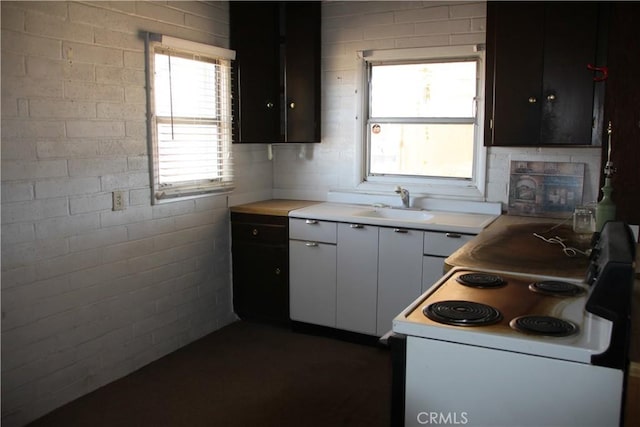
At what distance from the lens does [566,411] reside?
160cm

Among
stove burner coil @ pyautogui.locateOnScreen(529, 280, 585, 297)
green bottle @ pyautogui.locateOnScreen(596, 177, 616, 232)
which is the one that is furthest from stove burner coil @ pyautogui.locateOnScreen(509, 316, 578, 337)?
green bottle @ pyautogui.locateOnScreen(596, 177, 616, 232)

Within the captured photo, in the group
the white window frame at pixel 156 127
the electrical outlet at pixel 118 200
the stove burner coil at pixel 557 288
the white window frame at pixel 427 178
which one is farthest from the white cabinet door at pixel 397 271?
the electrical outlet at pixel 118 200

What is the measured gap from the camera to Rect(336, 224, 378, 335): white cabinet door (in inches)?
149

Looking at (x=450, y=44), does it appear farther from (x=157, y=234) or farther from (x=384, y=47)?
(x=157, y=234)

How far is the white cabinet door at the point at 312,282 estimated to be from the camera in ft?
13.0

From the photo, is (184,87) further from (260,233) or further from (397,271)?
(397,271)

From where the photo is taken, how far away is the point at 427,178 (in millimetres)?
4219

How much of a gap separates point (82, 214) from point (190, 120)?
103 centimetres

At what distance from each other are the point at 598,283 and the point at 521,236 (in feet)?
5.22

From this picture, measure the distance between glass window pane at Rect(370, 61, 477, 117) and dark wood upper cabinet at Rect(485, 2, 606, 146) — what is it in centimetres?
51

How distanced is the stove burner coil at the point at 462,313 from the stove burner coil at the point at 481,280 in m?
0.25

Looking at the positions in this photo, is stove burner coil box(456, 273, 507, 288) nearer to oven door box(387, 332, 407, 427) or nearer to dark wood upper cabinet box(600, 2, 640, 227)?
oven door box(387, 332, 407, 427)

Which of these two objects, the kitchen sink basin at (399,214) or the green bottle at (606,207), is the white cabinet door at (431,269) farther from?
the green bottle at (606,207)

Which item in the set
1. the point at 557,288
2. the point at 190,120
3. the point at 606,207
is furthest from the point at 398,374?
the point at 190,120
